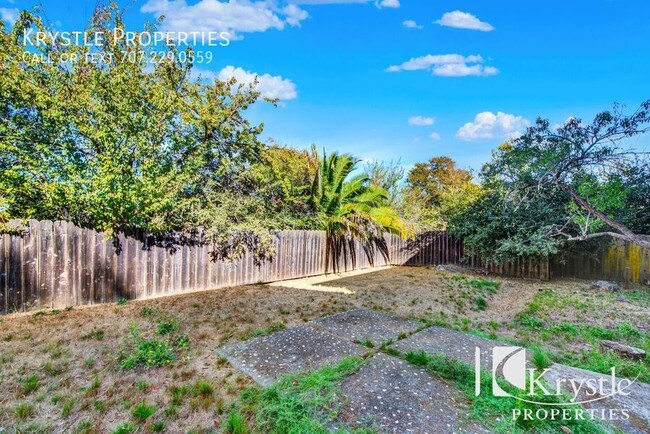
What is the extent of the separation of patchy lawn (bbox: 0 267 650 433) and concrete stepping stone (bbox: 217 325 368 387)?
154 mm

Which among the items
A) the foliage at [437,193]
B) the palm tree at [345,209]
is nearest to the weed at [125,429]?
the palm tree at [345,209]

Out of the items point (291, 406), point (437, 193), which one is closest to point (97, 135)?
point (291, 406)

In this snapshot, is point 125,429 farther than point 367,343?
No

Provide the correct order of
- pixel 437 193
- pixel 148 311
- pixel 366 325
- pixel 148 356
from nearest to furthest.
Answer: pixel 148 356 < pixel 366 325 < pixel 148 311 < pixel 437 193

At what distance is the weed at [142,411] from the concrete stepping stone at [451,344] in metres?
2.22

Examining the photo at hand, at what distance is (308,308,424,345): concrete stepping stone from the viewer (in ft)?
11.7

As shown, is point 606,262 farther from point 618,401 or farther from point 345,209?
point 618,401

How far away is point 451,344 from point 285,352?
1.80m

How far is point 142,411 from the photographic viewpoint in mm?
2025

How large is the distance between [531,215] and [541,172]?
10.2 ft

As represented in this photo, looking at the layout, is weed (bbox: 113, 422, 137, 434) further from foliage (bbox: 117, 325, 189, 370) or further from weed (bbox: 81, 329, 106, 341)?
weed (bbox: 81, 329, 106, 341)

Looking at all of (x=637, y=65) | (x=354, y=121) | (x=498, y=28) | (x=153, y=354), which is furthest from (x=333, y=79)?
(x=153, y=354)

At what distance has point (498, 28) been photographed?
7.05 meters

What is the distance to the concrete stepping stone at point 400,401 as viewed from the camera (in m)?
1.92
